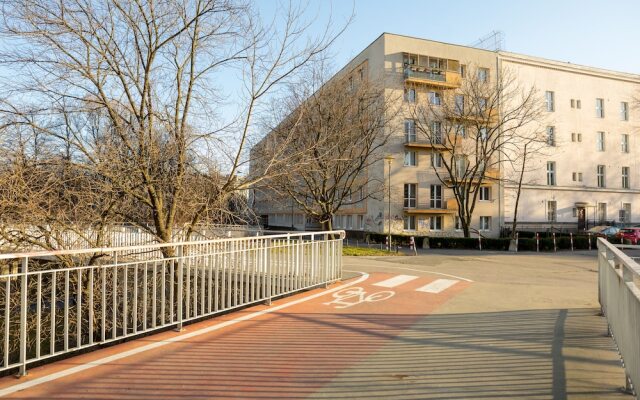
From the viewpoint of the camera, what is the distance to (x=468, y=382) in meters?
4.30

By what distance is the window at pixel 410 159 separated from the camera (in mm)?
38213

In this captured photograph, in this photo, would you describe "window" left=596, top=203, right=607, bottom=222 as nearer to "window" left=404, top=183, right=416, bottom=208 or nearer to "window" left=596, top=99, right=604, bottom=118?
"window" left=596, top=99, right=604, bottom=118

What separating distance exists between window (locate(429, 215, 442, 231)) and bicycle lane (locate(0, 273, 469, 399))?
31745 millimetres

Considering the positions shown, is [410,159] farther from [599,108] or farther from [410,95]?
[599,108]

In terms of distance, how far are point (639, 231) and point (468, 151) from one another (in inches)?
539

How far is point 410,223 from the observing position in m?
37.9

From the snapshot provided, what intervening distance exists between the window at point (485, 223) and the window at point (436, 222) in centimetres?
424

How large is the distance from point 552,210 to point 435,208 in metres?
13.2

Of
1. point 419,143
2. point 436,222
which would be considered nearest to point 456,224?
point 436,222

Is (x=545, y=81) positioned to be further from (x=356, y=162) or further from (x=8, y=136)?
(x=8, y=136)

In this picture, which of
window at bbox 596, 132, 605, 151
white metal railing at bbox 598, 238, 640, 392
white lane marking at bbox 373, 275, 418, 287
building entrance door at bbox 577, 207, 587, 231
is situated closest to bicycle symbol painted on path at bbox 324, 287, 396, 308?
white lane marking at bbox 373, 275, 418, 287

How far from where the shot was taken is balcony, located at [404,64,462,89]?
3659cm

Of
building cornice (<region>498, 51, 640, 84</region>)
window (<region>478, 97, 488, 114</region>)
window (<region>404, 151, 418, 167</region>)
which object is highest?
building cornice (<region>498, 51, 640, 84</region>)

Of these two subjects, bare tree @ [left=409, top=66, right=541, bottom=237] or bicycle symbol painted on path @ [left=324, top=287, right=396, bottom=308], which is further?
bare tree @ [left=409, top=66, right=541, bottom=237]
